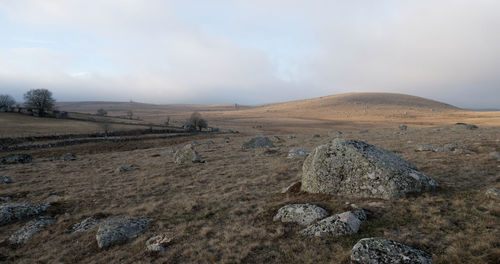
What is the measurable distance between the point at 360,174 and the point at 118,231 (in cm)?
1106

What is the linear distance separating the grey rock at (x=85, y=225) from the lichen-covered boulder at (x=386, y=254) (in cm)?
1160

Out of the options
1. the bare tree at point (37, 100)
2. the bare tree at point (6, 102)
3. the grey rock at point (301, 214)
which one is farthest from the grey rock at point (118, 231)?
the bare tree at point (6, 102)

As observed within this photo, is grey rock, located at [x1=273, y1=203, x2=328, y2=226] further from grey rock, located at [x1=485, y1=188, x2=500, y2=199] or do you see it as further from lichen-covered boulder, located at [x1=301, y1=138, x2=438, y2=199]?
grey rock, located at [x1=485, y1=188, x2=500, y2=199]

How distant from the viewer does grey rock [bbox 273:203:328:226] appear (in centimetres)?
888

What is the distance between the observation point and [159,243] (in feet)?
28.2

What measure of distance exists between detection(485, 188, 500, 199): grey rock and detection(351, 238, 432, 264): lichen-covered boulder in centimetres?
622

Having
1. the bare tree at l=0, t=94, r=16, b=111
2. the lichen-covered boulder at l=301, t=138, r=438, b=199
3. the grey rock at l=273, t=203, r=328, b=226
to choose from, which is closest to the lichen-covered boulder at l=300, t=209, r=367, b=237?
the grey rock at l=273, t=203, r=328, b=226

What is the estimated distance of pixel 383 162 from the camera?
417 inches

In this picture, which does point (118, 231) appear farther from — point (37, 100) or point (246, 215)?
point (37, 100)

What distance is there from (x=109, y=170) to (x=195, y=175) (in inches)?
426

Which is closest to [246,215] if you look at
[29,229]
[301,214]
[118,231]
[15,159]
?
[301,214]

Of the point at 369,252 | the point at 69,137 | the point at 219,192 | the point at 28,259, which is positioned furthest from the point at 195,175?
the point at 69,137

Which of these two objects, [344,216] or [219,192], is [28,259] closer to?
[219,192]

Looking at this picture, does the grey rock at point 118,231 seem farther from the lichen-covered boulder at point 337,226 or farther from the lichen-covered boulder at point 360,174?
the lichen-covered boulder at point 360,174
